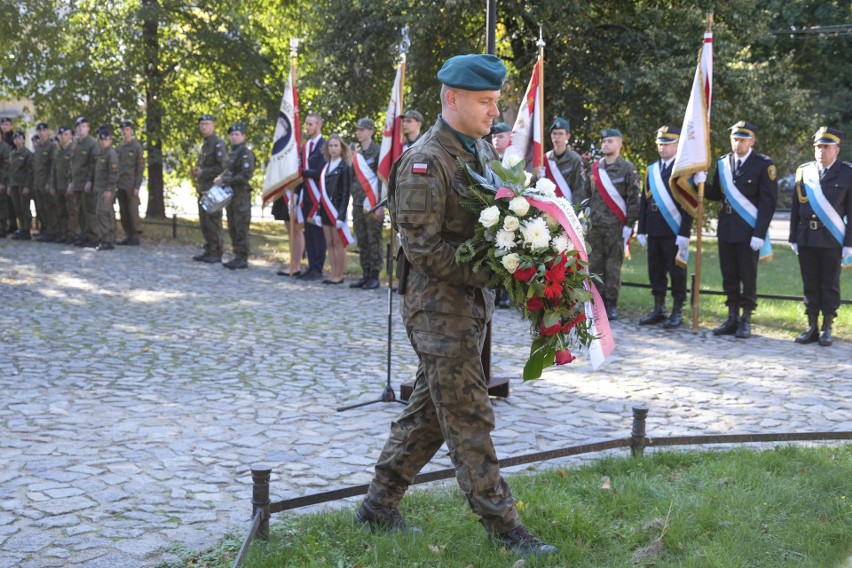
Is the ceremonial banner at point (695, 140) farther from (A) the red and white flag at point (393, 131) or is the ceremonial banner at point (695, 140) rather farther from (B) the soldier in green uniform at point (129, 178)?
(B) the soldier in green uniform at point (129, 178)

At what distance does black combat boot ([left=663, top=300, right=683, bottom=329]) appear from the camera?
1138cm

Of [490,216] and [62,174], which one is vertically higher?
[62,174]

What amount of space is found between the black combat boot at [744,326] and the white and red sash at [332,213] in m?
5.84

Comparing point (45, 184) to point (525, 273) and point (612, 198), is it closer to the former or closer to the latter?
point (612, 198)

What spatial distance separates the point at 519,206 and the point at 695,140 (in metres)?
7.59

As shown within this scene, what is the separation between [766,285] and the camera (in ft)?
51.4

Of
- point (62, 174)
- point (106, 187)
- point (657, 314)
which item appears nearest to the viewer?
point (657, 314)

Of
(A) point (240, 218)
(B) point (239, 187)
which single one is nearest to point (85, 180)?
(B) point (239, 187)

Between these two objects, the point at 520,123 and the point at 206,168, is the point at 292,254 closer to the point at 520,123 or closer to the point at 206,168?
the point at 206,168

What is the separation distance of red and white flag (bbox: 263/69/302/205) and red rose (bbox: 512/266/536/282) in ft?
36.9

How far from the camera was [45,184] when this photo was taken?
66.1 feet

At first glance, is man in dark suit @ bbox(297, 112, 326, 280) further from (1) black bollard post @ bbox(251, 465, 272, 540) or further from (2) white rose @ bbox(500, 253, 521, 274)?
(2) white rose @ bbox(500, 253, 521, 274)

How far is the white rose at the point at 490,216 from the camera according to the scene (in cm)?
402

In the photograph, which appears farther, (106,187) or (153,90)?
(153,90)
